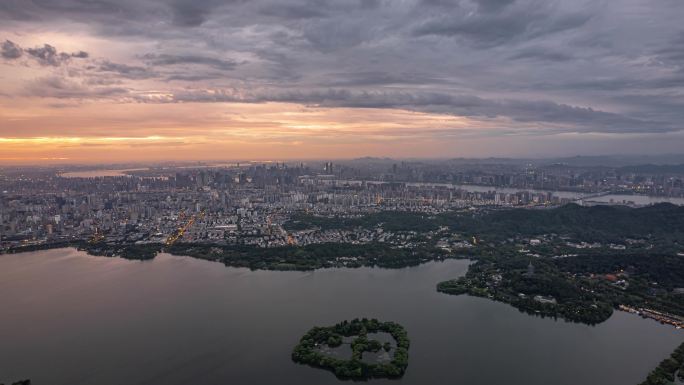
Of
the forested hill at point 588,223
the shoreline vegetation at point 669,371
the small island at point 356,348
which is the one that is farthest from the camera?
the forested hill at point 588,223

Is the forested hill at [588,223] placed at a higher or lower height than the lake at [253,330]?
higher

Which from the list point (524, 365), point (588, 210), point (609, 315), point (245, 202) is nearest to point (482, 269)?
point (609, 315)

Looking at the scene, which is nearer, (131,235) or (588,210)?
(131,235)

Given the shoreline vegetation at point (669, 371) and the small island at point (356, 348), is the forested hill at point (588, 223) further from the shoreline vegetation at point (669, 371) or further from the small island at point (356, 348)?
the small island at point (356, 348)

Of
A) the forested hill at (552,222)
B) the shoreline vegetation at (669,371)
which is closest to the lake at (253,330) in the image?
the shoreline vegetation at (669,371)

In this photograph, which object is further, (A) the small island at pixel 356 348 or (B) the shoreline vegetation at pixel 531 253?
(B) the shoreline vegetation at pixel 531 253

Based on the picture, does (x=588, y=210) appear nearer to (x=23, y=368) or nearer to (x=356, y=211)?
(x=356, y=211)
